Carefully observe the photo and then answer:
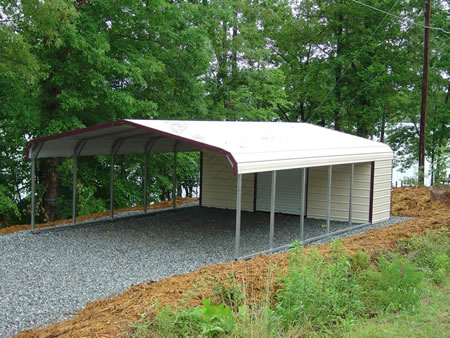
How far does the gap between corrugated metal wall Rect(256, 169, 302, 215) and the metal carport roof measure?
122cm

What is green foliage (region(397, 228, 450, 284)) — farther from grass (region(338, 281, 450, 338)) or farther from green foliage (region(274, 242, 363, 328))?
green foliage (region(274, 242, 363, 328))

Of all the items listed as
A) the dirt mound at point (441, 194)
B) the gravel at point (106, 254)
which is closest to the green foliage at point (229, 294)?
the gravel at point (106, 254)

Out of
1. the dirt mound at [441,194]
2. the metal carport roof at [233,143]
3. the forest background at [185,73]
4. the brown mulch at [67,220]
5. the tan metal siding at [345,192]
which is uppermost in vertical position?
the forest background at [185,73]

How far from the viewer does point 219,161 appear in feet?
45.0

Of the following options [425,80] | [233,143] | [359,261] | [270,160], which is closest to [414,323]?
[359,261]

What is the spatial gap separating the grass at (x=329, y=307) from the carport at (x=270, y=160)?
2.61 m

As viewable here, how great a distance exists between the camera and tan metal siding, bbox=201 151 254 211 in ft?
44.0

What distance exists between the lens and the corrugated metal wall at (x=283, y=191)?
1258 cm

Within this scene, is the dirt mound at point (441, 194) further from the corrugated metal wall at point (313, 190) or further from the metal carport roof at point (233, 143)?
the metal carport roof at point (233, 143)

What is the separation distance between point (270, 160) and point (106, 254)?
10.7 feet

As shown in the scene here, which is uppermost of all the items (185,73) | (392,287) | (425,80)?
(425,80)

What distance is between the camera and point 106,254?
8.20 metres

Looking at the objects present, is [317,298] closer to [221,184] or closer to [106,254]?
[106,254]

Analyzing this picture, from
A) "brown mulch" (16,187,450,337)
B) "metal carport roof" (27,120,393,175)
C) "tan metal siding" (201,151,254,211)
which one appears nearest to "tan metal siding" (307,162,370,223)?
"metal carport roof" (27,120,393,175)
